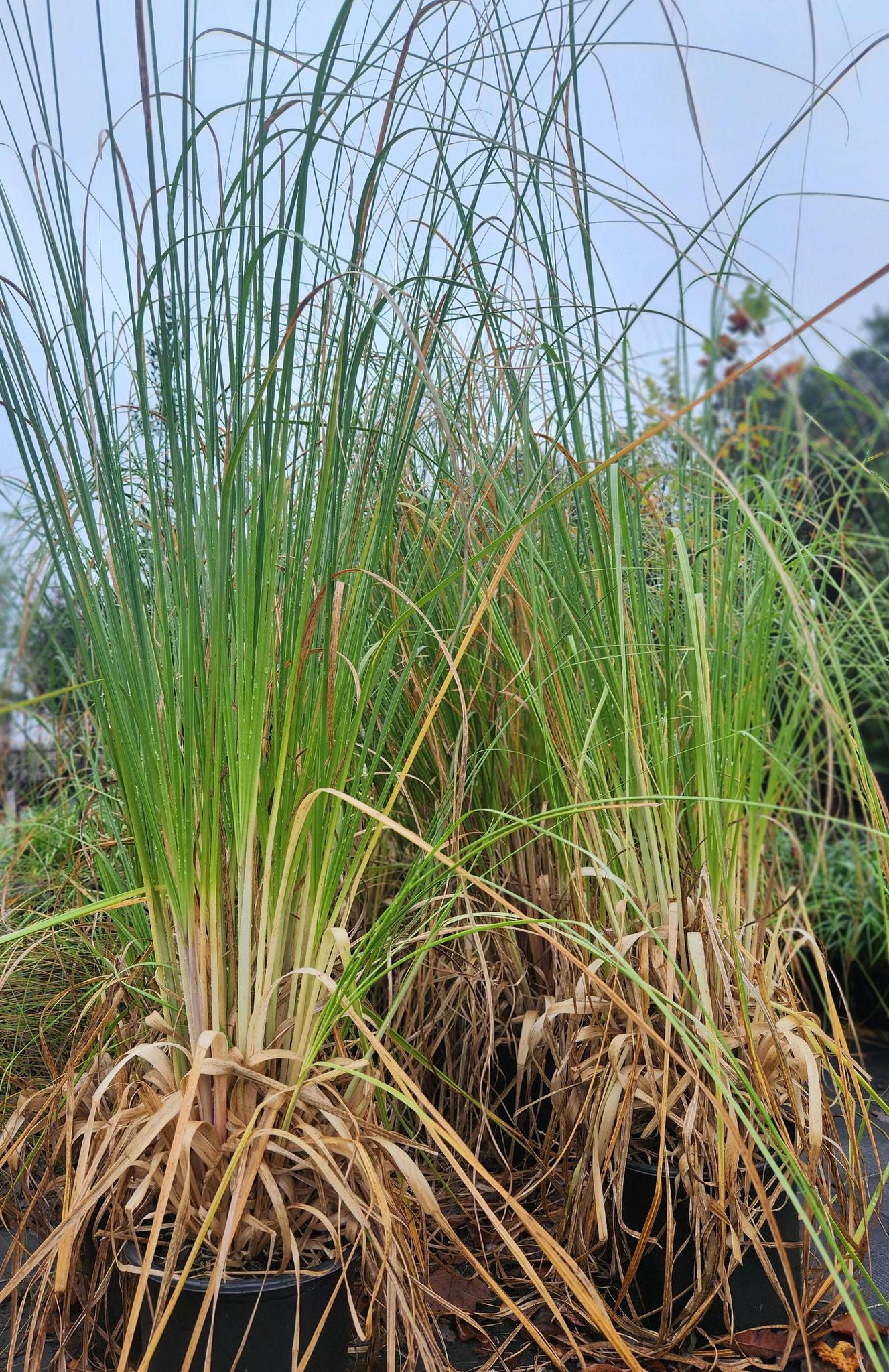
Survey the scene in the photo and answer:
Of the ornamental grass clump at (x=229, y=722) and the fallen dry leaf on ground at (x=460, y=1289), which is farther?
the fallen dry leaf on ground at (x=460, y=1289)

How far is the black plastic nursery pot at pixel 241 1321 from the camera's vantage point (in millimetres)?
834

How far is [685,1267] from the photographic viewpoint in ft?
3.58

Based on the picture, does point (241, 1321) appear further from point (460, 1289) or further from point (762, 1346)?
point (762, 1346)

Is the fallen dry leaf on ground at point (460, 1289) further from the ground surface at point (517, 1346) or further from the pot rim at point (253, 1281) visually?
the pot rim at point (253, 1281)

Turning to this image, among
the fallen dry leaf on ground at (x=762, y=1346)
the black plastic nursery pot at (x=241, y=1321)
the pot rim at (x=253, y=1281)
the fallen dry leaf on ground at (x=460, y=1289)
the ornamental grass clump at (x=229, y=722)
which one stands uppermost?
the ornamental grass clump at (x=229, y=722)

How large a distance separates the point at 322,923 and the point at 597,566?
1.80 ft

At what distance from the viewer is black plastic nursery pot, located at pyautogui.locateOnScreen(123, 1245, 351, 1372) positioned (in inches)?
32.9

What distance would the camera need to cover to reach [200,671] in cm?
89

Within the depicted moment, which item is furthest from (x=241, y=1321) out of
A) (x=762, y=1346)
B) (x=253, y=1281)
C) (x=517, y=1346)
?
(x=762, y=1346)

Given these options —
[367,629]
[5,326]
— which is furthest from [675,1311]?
[5,326]

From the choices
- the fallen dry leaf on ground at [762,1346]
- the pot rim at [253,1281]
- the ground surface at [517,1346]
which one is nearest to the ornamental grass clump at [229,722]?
the pot rim at [253,1281]

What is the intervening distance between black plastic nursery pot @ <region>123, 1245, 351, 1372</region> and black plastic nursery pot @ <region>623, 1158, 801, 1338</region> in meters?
0.39

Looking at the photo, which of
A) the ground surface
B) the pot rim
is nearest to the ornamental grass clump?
the pot rim

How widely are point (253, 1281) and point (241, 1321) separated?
33 millimetres
